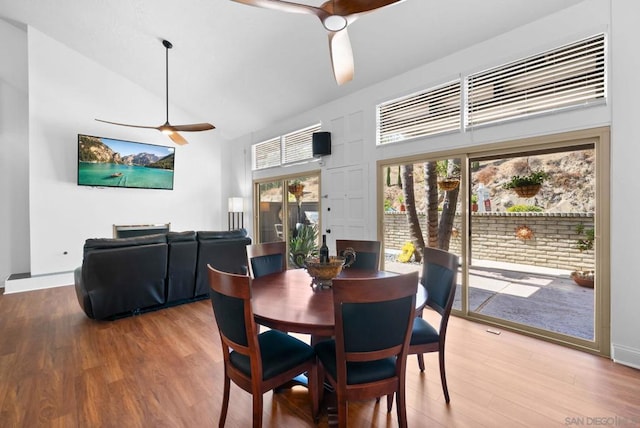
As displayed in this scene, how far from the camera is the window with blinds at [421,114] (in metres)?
3.31

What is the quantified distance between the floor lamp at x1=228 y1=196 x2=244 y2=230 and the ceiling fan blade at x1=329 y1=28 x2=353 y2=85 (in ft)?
16.3

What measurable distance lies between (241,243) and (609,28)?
14.4 ft

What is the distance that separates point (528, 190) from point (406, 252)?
1.63 meters

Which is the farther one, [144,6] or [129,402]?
[144,6]

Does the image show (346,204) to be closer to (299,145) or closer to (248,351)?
(299,145)

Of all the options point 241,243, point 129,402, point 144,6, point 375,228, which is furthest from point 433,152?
point 144,6

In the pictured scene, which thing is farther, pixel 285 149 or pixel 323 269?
pixel 285 149

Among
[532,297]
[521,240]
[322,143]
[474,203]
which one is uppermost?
[322,143]

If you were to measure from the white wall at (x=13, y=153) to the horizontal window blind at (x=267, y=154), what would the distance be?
13.1 feet

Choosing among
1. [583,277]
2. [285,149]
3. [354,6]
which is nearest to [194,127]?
[285,149]

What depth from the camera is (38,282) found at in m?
4.71

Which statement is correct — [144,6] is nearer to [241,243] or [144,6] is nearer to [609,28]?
[241,243]

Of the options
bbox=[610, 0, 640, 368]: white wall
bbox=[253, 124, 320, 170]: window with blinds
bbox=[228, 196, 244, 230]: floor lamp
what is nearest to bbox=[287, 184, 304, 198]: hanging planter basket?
bbox=[253, 124, 320, 170]: window with blinds

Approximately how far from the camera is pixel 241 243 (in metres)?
4.11
